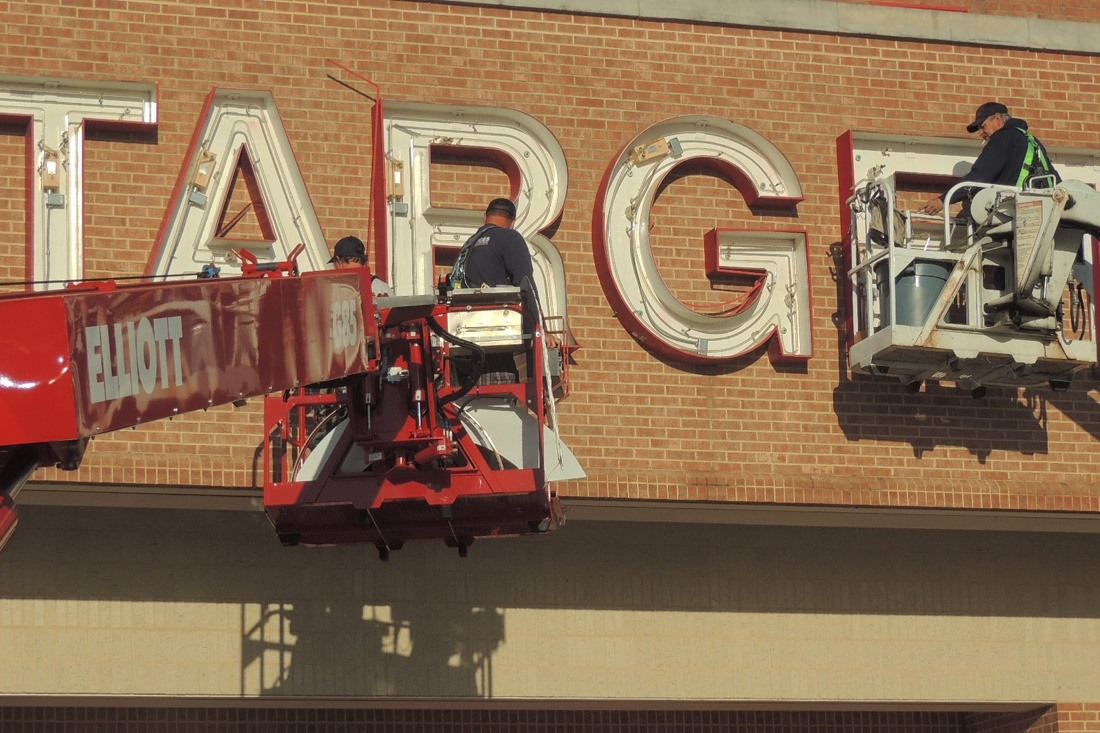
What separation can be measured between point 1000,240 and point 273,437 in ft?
20.2

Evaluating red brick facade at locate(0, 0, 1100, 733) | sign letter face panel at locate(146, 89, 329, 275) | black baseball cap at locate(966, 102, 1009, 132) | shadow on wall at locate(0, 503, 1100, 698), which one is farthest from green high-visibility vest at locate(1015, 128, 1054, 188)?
sign letter face panel at locate(146, 89, 329, 275)

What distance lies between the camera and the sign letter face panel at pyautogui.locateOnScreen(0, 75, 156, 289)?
1424 cm

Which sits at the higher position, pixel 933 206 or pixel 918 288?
pixel 933 206

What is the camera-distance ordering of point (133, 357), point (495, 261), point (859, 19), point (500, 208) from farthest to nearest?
point (859, 19), point (500, 208), point (495, 261), point (133, 357)

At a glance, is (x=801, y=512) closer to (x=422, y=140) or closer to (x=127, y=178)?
(x=422, y=140)

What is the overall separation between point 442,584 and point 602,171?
3942 mm

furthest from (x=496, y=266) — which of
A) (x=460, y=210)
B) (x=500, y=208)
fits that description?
(x=460, y=210)

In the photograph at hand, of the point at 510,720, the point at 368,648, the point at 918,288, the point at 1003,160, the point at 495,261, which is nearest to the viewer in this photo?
the point at 495,261

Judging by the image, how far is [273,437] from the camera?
14.3 metres

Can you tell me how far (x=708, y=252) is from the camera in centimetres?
1559

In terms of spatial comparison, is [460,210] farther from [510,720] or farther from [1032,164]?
[510,720]

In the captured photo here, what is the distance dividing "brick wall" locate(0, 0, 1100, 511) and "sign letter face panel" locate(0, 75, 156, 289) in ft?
0.45

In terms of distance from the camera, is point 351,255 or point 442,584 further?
point 442,584

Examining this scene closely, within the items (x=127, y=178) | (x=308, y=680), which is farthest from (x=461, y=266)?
(x=308, y=680)
